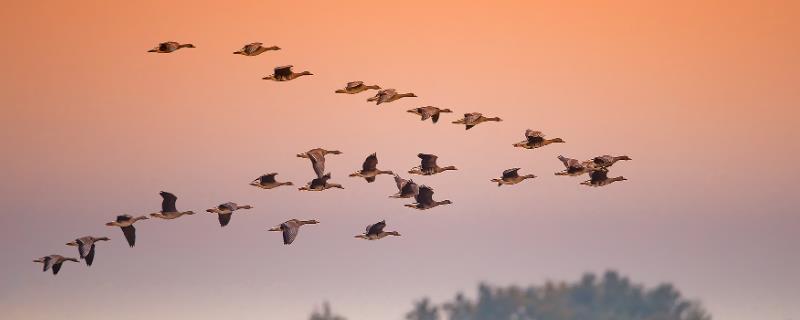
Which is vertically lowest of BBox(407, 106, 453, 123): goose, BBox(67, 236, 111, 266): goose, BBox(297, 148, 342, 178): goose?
BBox(67, 236, 111, 266): goose

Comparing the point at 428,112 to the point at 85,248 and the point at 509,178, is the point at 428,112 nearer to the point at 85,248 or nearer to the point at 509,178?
the point at 509,178

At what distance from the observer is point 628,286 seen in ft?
386

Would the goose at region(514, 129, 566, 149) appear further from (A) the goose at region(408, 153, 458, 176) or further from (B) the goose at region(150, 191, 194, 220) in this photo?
(B) the goose at region(150, 191, 194, 220)

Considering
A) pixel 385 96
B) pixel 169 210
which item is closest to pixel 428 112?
pixel 385 96

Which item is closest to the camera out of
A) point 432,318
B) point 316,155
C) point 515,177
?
point 316,155

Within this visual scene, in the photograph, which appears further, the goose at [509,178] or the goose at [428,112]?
the goose at [509,178]

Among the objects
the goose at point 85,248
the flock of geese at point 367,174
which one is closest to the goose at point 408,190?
the flock of geese at point 367,174

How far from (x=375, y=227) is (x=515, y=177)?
151 inches

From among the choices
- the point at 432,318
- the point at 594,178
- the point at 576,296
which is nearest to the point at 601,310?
the point at 576,296

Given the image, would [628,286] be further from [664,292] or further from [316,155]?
[316,155]

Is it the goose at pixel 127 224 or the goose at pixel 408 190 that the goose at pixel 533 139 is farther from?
the goose at pixel 127 224

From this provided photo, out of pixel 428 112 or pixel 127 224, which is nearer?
pixel 428 112

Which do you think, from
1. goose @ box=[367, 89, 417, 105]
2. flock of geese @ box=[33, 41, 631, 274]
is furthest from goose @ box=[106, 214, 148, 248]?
goose @ box=[367, 89, 417, 105]

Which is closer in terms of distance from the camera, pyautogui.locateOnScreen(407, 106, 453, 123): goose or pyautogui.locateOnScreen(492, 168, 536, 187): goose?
pyautogui.locateOnScreen(407, 106, 453, 123): goose
